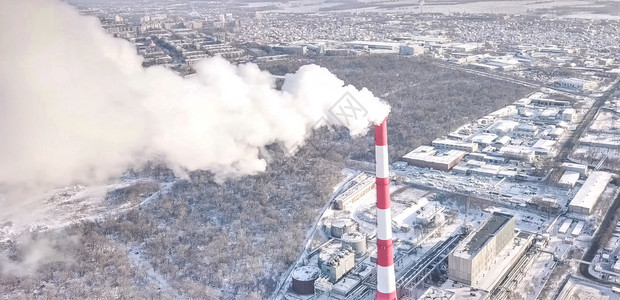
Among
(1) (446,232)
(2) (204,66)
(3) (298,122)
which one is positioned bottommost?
(1) (446,232)

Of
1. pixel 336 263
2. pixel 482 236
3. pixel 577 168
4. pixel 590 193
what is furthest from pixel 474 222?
pixel 577 168

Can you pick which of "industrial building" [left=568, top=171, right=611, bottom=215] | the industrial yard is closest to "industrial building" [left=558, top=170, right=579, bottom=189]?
the industrial yard

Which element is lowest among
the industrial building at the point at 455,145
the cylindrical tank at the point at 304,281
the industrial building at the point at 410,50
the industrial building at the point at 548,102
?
the cylindrical tank at the point at 304,281

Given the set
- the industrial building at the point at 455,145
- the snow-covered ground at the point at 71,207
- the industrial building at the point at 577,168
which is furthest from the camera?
the industrial building at the point at 455,145

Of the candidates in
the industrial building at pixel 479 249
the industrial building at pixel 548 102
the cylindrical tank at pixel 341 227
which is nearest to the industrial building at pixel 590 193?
the industrial building at pixel 479 249

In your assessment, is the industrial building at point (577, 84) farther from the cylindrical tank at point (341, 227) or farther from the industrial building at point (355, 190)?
the cylindrical tank at point (341, 227)

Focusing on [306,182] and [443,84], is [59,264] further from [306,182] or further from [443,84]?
[443,84]

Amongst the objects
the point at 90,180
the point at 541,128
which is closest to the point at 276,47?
the point at 541,128
